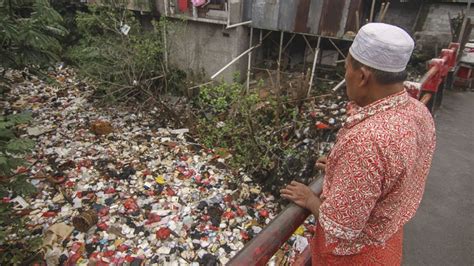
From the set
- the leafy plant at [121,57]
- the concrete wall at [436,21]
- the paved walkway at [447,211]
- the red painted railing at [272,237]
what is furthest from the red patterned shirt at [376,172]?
the concrete wall at [436,21]

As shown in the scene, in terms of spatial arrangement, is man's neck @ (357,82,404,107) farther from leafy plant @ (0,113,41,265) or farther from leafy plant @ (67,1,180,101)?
leafy plant @ (67,1,180,101)

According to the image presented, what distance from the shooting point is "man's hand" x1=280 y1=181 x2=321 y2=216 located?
126 centimetres

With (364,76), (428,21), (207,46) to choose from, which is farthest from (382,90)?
(428,21)

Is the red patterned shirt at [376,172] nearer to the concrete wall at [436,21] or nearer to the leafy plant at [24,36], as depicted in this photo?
the leafy plant at [24,36]

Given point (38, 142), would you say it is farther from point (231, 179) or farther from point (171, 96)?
point (231, 179)

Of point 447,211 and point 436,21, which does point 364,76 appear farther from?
point 436,21

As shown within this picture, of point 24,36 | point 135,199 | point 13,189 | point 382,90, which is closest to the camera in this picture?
point 382,90

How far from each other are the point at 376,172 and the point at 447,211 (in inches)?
112

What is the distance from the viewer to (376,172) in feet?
3.37

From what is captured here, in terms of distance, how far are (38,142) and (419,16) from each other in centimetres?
1055

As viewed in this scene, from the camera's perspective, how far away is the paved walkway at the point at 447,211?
8.96ft

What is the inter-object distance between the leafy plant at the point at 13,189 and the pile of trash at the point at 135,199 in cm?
24

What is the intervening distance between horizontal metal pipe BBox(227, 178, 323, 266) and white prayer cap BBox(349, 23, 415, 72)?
2.09ft

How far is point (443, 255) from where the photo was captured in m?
2.71
